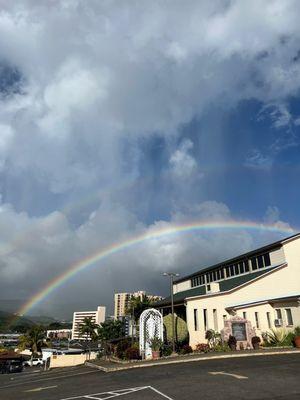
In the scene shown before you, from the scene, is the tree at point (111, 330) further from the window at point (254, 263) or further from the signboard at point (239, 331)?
the signboard at point (239, 331)

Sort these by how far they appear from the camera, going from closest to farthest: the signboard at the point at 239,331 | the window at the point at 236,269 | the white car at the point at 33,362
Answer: the signboard at the point at 239,331
the window at the point at 236,269
the white car at the point at 33,362

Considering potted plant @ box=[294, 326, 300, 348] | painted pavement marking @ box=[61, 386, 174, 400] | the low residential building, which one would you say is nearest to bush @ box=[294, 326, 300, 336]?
potted plant @ box=[294, 326, 300, 348]

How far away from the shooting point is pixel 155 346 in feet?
98.9

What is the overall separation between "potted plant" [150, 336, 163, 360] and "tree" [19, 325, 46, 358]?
236 ft

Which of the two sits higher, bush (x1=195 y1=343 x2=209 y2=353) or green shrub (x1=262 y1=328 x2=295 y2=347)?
green shrub (x1=262 y1=328 x2=295 y2=347)

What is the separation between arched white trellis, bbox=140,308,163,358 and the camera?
3124 cm

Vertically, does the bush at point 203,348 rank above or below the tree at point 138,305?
below

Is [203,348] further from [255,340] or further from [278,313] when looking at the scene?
[278,313]

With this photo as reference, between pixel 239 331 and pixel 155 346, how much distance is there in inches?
290

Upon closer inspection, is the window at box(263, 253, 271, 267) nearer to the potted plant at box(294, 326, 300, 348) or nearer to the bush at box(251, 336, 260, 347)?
the bush at box(251, 336, 260, 347)

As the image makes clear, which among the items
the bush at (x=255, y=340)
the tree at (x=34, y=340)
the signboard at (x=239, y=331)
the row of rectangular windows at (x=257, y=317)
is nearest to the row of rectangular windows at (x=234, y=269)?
the row of rectangular windows at (x=257, y=317)

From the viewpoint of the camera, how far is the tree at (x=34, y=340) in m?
91.7

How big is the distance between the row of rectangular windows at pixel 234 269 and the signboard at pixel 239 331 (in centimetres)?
898

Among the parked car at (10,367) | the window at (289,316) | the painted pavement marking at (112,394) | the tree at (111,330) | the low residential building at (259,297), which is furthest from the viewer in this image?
the tree at (111,330)
